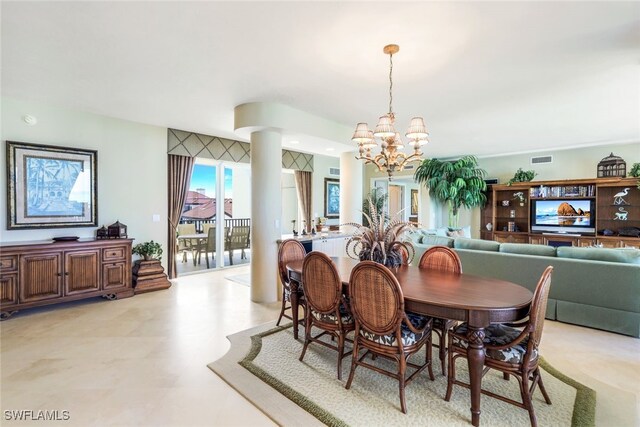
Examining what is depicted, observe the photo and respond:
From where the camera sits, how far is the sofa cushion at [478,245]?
4305 millimetres

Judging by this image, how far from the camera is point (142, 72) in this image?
3.28 metres

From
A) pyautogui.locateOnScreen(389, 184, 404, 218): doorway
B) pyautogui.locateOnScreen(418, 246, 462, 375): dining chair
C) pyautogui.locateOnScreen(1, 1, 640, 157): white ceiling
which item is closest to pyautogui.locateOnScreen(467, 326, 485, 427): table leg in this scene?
pyautogui.locateOnScreen(418, 246, 462, 375): dining chair

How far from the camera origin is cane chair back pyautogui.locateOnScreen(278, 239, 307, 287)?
3445 millimetres

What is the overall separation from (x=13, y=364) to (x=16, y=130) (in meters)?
3.09

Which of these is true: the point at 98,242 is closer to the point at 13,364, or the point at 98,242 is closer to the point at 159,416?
the point at 13,364

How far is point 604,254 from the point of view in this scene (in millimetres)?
3520

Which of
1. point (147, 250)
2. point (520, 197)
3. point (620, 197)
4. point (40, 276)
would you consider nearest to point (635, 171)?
point (620, 197)

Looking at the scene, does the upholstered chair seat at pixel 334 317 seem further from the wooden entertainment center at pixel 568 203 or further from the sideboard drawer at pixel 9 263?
the wooden entertainment center at pixel 568 203

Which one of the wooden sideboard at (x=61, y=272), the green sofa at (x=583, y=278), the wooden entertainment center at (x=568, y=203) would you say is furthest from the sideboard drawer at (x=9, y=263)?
the wooden entertainment center at (x=568, y=203)

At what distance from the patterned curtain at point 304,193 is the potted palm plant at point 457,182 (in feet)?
9.90

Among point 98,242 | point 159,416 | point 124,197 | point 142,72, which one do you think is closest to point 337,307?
point 159,416

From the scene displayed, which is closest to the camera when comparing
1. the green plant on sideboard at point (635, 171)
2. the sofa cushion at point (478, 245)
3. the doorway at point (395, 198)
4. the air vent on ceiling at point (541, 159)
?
the sofa cushion at point (478, 245)

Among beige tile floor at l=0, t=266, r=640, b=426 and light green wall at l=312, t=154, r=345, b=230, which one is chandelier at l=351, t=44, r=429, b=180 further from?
light green wall at l=312, t=154, r=345, b=230

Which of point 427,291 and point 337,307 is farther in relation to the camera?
point 337,307
